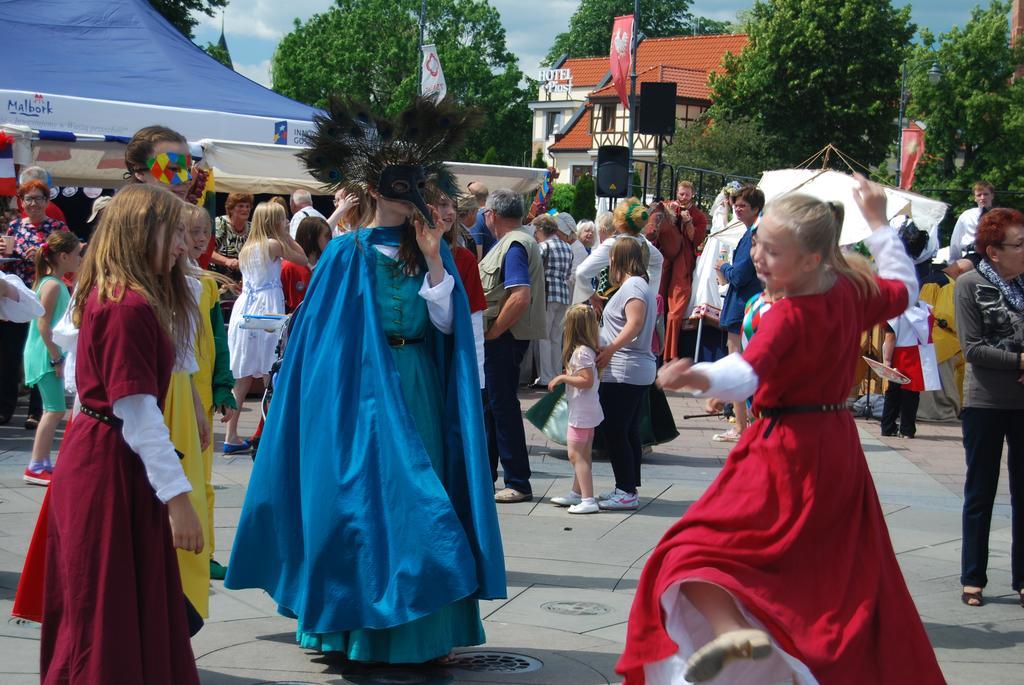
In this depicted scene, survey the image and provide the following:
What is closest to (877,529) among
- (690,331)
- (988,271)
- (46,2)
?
(988,271)

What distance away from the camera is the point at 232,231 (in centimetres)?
1221

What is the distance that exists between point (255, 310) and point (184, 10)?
27602 mm

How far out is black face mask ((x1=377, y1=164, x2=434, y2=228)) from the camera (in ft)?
16.4

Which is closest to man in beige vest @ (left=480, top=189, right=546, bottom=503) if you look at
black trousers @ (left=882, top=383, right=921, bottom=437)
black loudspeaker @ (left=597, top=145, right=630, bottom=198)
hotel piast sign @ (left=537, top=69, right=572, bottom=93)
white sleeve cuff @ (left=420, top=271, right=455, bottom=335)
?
white sleeve cuff @ (left=420, top=271, right=455, bottom=335)

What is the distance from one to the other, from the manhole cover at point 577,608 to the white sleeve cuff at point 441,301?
1523 millimetres

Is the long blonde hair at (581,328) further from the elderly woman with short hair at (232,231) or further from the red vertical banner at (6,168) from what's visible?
the red vertical banner at (6,168)

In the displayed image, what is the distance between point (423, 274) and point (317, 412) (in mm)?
714

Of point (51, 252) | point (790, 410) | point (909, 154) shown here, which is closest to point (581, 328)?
point (51, 252)

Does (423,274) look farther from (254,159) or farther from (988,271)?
(254,159)

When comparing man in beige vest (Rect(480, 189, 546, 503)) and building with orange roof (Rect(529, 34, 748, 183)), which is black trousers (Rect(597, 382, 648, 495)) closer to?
man in beige vest (Rect(480, 189, 546, 503))

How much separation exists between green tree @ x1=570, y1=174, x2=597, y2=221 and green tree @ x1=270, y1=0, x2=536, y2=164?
31171mm

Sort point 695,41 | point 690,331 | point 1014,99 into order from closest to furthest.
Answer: point 690,331
point 1014,99
point 695,41

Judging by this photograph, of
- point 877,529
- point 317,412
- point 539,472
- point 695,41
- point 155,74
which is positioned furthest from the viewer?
point 695,41

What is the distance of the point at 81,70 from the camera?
16172 mm
